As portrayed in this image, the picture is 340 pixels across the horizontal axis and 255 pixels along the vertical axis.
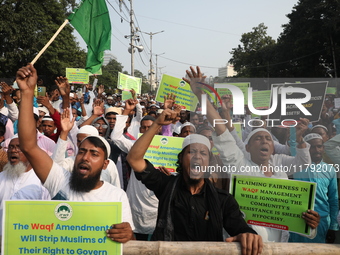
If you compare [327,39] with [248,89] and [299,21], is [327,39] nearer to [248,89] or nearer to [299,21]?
[299,21]

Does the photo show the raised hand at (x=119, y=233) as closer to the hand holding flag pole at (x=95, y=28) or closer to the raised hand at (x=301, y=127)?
the raised hand at (x=301, y=127)

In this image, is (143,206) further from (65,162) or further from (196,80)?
(196,80)

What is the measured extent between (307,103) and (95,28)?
371 centimetres

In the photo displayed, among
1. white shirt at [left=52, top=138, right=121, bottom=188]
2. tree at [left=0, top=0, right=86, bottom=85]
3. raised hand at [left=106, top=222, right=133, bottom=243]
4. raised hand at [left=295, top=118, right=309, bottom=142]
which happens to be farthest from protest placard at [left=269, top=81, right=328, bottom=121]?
tree at [left=0, top=0, right=86, bottom=85]

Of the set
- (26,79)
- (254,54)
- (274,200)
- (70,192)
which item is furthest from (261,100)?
(254,54)

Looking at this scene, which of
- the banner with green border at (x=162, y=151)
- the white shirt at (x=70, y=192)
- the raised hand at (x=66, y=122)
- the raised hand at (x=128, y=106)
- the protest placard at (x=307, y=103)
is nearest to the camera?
the white shirt at (x=70, y=192)

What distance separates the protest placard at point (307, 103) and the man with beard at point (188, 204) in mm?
987

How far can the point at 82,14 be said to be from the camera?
539 centimetres

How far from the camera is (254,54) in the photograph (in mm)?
44125

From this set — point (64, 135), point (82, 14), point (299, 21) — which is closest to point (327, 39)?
point (299, 21)

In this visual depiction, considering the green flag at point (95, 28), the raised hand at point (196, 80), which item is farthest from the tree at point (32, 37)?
the raised hand at point (196, 80)

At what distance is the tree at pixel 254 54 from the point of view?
41.5 metres

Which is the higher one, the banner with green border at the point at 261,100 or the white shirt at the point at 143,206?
the banner with green border at the point at 261,100

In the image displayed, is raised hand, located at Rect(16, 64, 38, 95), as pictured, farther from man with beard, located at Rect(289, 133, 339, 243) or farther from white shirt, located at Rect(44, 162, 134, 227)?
man with beard, located at Rect(289, 133, 339, 243)
